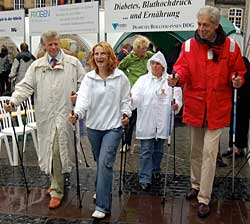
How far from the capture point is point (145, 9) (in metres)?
8.85

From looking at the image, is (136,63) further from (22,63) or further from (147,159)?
(22,63)

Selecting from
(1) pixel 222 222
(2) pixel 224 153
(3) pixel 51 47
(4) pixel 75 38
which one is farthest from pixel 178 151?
(4) pixel 75 38

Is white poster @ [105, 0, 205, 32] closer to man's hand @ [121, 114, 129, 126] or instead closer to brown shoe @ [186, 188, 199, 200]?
brown shoe @ [186, 188, 199, 200]

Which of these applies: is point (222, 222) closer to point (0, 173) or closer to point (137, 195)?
point (137, 195)

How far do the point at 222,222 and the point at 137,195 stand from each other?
111 cm

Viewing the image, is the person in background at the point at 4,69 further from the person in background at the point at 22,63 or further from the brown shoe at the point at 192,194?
the brown shoe at the point at 192,194

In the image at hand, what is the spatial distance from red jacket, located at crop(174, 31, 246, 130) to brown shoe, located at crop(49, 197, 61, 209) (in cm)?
173

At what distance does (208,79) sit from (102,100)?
112cm

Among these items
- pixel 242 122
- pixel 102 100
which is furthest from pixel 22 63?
pixel 102 100

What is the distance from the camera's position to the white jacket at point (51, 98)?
4449 millimetres

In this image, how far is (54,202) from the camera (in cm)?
455

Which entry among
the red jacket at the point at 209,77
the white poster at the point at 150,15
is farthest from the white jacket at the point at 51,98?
the white poster at the point at 150,15

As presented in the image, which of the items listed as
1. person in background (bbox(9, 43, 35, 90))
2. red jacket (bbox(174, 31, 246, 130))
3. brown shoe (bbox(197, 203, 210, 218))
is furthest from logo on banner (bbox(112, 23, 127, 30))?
brown shoe (bbox(197, 203, 210, 218))

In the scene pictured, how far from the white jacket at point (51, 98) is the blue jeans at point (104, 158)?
402 millimetres
